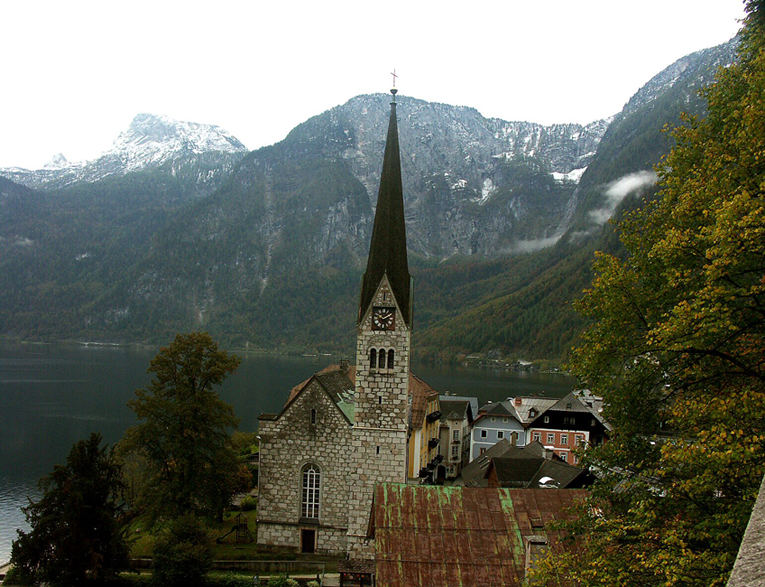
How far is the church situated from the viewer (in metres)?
30.3

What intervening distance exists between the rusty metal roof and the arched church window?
14177 mm

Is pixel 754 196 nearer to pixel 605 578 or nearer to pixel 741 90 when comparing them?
pixel 741 90

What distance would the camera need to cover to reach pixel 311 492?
32.9 m

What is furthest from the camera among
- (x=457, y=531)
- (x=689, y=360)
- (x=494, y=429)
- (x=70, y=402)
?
(x=70, y=402)

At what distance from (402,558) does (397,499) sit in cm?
207

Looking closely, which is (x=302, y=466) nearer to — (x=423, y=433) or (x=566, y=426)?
(x=423, y=433)

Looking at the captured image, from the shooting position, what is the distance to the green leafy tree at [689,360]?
30.9ft

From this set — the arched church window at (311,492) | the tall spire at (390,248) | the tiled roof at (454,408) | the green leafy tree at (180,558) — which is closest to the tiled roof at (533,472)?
the arched church window at (311,492)

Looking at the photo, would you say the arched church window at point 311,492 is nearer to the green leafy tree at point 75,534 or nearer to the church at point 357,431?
the church at point 357,431

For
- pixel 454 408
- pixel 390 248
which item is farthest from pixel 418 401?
pixel 390 248

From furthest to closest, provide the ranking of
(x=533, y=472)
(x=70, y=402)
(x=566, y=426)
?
(x=70, y=402) < (x=566, y=426) < (x=533, y=472)

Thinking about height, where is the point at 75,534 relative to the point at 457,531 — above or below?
below

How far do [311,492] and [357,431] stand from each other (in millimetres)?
5283

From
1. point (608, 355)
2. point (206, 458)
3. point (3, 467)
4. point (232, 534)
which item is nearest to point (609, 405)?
point (608, 355)
